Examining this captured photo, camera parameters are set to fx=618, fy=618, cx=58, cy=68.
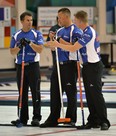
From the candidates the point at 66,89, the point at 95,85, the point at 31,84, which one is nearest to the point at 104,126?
the point at 95,85

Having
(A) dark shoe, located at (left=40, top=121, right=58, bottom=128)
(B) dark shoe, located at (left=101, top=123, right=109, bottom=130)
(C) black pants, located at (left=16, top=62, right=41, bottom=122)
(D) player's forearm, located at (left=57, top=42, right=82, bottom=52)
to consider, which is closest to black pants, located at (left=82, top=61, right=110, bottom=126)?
(B) dark shoe, located at (left=101, top=123, right=109, bottom=130)

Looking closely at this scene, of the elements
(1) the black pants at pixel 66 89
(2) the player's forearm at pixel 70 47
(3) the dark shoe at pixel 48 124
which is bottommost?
(3) the dark shoe at pixel 48 124

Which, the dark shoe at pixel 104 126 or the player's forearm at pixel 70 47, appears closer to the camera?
the player's forearm at pixel 70 47

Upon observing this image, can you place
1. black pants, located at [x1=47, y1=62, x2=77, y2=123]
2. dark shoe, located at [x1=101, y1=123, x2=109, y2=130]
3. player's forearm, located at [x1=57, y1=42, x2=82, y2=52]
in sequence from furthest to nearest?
black pants, located at [x1=47, y1=62, x2=77, y2=123], dark shoe, located at [x1=101, y1=123, x2=109, y2=130], player's forearm, located at [x1=57, y1=42, x2=82, y2=52]

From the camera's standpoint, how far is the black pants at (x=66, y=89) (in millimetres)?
10750

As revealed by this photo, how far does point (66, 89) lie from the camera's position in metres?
10.8

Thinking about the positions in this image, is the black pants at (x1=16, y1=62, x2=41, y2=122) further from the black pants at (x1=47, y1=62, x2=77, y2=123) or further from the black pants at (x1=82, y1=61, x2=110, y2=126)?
the black pants at (x1=82, y1=61, x2=110, y2=126)

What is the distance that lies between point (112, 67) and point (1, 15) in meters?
4.81

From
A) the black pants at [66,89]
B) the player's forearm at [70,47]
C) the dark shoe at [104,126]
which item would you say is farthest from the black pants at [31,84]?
the dark shoe at [104,126]

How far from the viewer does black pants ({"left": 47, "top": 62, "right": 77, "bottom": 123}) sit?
423 inches

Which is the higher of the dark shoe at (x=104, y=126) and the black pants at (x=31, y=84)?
the black pants at (x=31, y=84)

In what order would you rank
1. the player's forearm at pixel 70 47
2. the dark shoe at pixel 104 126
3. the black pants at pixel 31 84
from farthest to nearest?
the black pants at pixel 31 84
the dark shoe at pixel 104 126
the player's forearm at pixel 70 47

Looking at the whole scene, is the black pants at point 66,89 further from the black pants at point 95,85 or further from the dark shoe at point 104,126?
the dark shoe at point 104,126

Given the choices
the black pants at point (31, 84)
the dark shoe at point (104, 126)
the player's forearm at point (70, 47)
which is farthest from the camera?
the black pants at point (31, 84)
